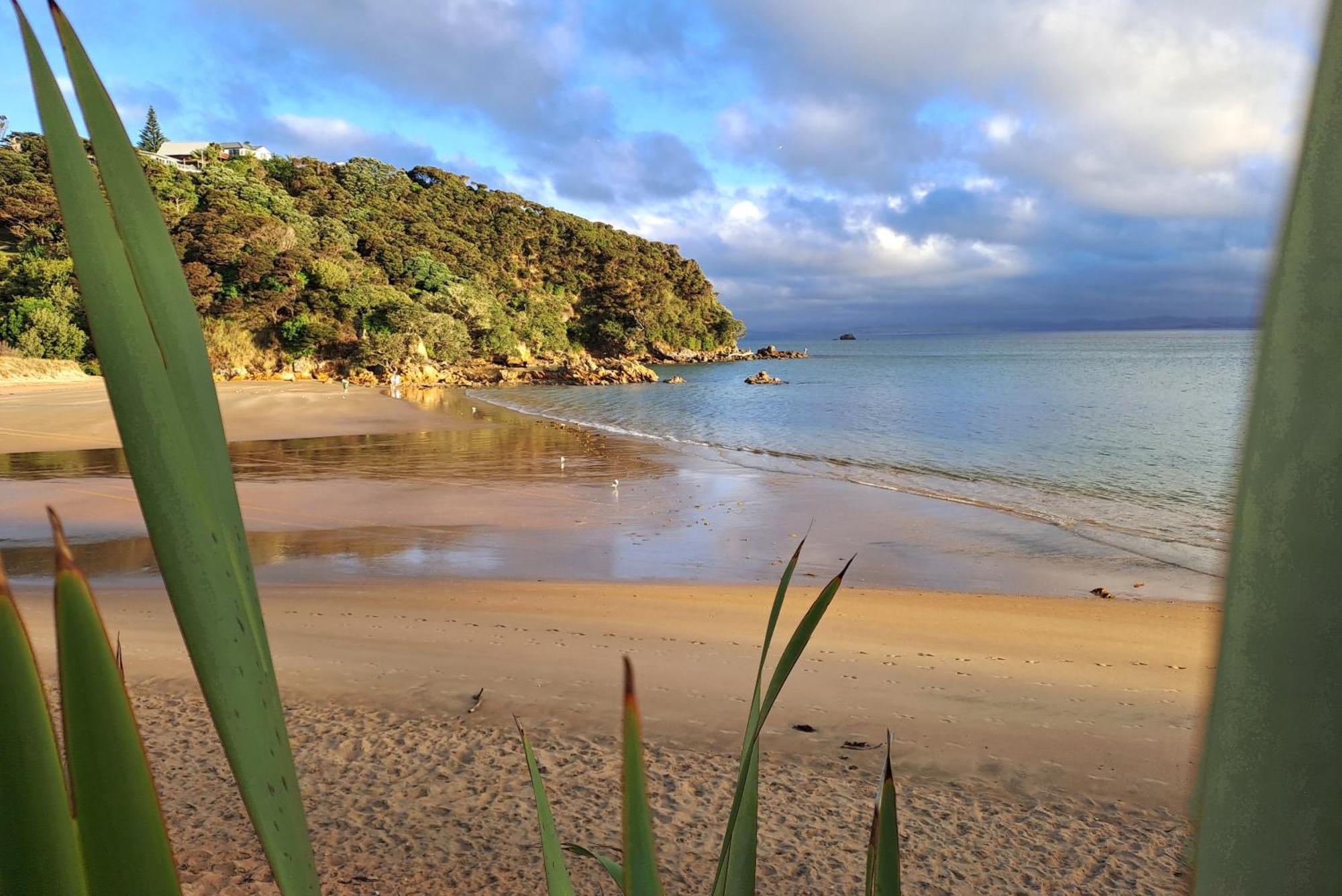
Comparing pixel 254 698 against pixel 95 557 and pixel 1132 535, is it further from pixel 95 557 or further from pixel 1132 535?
pixel 1132 535

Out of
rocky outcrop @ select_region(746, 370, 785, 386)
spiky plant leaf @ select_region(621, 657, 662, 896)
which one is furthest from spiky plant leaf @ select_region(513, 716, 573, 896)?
rocky outcrop @ select_region(746, 370, 785, 386)

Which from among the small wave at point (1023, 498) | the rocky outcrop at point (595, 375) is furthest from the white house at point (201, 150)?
the small wave at point (1023, 498)

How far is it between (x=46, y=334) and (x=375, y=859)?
123ft

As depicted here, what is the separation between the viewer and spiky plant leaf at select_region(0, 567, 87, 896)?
8.5 inches

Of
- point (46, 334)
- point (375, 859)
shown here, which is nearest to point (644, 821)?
point (375, 859)

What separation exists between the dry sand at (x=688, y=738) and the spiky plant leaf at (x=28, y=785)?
5.51 ft

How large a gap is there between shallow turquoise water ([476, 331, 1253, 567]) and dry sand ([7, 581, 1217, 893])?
5.48ft

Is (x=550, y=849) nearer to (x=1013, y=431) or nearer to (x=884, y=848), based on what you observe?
(x=884, y=848)

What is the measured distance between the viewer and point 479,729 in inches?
141

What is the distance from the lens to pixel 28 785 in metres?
0.22

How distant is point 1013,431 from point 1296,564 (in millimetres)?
23464

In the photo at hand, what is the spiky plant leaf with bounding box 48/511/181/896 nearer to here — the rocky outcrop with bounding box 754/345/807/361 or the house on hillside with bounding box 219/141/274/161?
the house on hillside with bounding box 219/141/274/161

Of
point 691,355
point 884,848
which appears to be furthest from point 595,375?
point 884,848

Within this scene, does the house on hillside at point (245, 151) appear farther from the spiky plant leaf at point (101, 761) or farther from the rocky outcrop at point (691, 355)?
the spiky plant leaf at point (101, 761)
